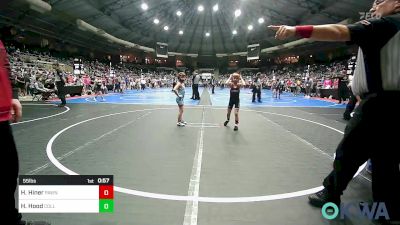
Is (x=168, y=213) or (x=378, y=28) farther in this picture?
(x=168, y=213)

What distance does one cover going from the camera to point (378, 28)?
2453 mm

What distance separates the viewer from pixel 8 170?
2309 millimetres

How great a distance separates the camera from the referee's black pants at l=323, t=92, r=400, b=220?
2615 mm

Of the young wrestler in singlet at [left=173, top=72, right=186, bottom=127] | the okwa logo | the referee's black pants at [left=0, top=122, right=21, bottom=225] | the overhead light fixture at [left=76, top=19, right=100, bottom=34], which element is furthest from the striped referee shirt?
the overhead light fixture at [left=76, top=19, right=100, bottom=34]

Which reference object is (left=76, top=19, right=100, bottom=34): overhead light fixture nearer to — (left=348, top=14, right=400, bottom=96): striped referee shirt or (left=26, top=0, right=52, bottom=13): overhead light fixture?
(left=26, top=0, right=52, bottom=13): overhead light fixture

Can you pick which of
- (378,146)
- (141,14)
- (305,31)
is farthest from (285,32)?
(141,14)

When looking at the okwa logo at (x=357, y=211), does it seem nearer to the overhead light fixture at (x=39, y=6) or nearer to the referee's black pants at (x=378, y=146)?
the referee's black pants at (x=378, y=146)

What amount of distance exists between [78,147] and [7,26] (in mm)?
27407

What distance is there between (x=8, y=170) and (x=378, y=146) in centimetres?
343

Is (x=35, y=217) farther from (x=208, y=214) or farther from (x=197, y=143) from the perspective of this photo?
(x=197, y=143)

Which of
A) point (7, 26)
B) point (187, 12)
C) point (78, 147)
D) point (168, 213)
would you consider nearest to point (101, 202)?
point (168, 213)

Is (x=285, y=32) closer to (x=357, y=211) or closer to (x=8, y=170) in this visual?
(x=357, y=211)

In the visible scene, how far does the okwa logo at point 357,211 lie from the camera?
116 inches
